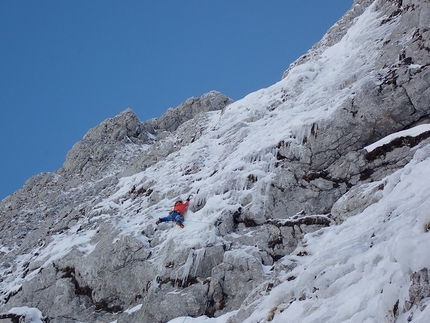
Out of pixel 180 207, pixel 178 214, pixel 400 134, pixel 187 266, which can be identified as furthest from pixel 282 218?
pixel 400 134

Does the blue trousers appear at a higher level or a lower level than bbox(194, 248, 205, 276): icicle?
higher

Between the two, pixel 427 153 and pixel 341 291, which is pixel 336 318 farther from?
pixel 427 153

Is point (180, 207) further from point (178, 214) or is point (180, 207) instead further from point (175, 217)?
point (175, 217)

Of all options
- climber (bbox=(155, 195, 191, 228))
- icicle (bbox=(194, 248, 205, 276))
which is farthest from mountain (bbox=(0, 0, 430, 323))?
climber (bbox=(155, 195, 191, 228))

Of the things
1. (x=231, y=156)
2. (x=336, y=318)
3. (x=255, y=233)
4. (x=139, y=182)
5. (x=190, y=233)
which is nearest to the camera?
(x=336, y=318)

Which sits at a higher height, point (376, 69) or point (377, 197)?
point (376, 69)

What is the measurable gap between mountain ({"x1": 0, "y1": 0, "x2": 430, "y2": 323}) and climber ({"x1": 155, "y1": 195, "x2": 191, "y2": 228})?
1.04 ft

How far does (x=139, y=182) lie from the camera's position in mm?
28516

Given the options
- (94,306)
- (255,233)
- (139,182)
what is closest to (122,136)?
(139,182)

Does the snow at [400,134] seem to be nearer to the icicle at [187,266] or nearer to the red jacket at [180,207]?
the icicle at [187,266]

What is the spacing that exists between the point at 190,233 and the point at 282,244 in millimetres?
4485

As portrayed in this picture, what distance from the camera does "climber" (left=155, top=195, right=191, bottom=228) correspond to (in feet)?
68.2

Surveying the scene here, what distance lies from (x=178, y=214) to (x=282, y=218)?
531 cm

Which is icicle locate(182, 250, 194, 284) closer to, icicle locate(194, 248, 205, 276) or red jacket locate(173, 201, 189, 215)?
icicle locate(194, 248, 205, 276)
